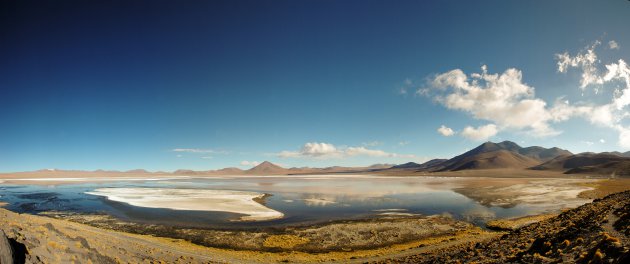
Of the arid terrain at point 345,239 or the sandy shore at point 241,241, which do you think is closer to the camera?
the arid terrain at point 345,239

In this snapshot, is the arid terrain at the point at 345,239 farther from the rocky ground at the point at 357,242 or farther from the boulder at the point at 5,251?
the boulder at the point at 5,251

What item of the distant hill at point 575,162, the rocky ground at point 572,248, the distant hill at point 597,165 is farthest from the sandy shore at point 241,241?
the distant hill at point 575,162

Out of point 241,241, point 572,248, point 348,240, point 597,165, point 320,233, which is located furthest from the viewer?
point 597,165

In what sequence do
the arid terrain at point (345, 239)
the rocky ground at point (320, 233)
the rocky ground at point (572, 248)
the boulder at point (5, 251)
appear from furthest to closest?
the rocky ground at point (320, 233), the arid terrain at point (345, 239), the boulder at point (5, 251), the rocky ground at point (572, 248)

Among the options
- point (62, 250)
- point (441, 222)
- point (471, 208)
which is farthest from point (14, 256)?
point (471, 208)

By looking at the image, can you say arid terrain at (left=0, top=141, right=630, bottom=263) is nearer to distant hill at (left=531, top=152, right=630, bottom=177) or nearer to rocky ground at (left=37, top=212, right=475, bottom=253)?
rocky ground at (left=37, top=212, right=475, bottom=253)

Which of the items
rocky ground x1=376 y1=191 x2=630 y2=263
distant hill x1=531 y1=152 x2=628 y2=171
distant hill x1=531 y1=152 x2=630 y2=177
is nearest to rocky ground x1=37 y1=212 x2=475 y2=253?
rocky ground x1=376 y1=191 x2=630 y2=263

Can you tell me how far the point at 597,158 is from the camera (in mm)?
172750

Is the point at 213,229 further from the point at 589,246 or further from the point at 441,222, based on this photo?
the point at 589,246

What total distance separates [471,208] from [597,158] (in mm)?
201050

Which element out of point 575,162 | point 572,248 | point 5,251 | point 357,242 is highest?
point 5,251

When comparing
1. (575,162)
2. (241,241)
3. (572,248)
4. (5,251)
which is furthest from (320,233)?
(575,162)

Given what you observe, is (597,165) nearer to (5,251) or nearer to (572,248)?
(572,248)

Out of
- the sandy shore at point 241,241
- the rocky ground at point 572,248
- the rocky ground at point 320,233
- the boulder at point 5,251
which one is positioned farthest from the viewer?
the rocky ground at point 320,233
